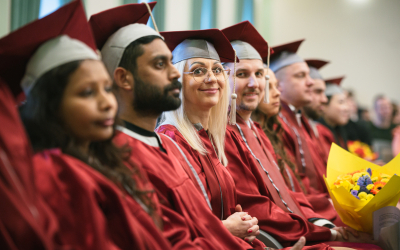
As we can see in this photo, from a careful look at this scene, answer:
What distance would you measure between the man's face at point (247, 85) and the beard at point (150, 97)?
1264mm

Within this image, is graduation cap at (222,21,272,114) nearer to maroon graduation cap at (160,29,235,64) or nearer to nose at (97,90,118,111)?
maroon graduation cap at (160,29,235,64)

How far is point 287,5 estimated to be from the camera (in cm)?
841

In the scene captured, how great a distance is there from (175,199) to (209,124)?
3.25 feet

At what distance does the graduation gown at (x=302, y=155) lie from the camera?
12.9ft

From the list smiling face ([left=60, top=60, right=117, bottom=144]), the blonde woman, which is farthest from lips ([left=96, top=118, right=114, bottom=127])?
the blonde woman

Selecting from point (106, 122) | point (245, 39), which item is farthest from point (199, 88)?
point (106, 122)

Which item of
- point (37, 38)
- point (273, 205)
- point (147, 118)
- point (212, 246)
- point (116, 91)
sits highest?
point (37, 38)

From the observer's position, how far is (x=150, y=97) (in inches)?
70.0

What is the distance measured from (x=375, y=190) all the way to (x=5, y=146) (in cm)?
216

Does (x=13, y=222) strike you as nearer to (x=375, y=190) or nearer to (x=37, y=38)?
(x=37, y=38)

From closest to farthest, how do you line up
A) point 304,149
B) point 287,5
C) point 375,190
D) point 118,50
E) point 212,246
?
point 212,246, point 118,50, point 375,190, point 304,149, point 287,5

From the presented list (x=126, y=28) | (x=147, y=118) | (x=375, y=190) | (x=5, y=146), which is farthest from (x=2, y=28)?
(x=375, y=190)

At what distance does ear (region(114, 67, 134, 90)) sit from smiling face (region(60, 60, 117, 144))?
42cm

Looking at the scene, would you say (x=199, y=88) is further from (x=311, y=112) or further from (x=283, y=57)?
(x=311, y=112)
